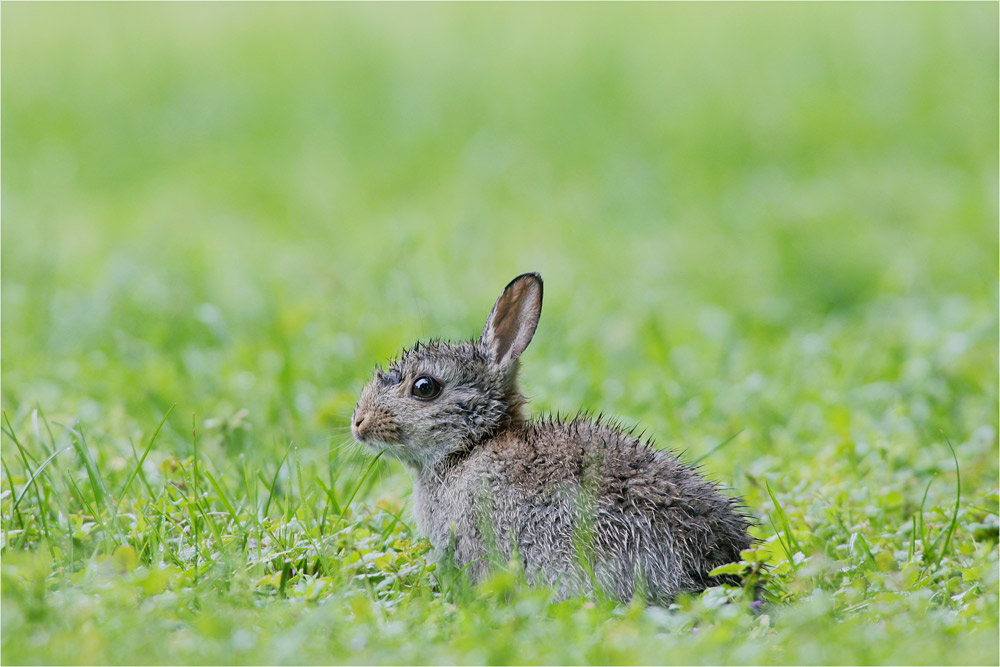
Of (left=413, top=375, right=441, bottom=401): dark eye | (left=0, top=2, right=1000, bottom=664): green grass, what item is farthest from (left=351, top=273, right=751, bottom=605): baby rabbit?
(left=0, top=2, right=1000, bottom=664): green grass

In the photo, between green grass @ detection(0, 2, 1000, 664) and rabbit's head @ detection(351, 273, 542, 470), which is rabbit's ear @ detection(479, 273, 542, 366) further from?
green grass @ detection(0, 2, 1000, 664)

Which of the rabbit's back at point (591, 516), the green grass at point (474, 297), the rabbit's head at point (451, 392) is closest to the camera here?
the green grass at point (474, 297)

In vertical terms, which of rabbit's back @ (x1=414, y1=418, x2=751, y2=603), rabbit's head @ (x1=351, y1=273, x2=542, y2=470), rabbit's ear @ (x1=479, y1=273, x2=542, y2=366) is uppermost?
rabbit's ear @ (x1=479, y1=273, x2=542, y2=366)

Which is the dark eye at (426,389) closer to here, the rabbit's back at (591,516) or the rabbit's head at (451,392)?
the rabbit's head at (451,392)

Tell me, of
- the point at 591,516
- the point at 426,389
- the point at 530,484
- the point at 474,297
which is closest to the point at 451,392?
the point at 426,389

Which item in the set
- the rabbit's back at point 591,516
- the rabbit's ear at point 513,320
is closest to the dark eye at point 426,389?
the rabbit's ear at point 513,320

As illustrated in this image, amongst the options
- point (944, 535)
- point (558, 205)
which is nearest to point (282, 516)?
point (944, 535)

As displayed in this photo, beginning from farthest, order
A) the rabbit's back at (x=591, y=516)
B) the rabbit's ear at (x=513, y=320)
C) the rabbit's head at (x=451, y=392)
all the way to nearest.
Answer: the rabbit's ear at (x=513, y=320), the rabbit's head at (x=451, y=392), the rabbit's back at (x=591, y=516)

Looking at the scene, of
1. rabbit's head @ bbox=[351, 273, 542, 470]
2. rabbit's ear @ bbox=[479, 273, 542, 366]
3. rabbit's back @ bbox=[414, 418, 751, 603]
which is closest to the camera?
rabbit's back @ bbox=[414, 418, 751, 603]

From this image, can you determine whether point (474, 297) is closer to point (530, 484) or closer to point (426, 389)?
point (426, 389)
